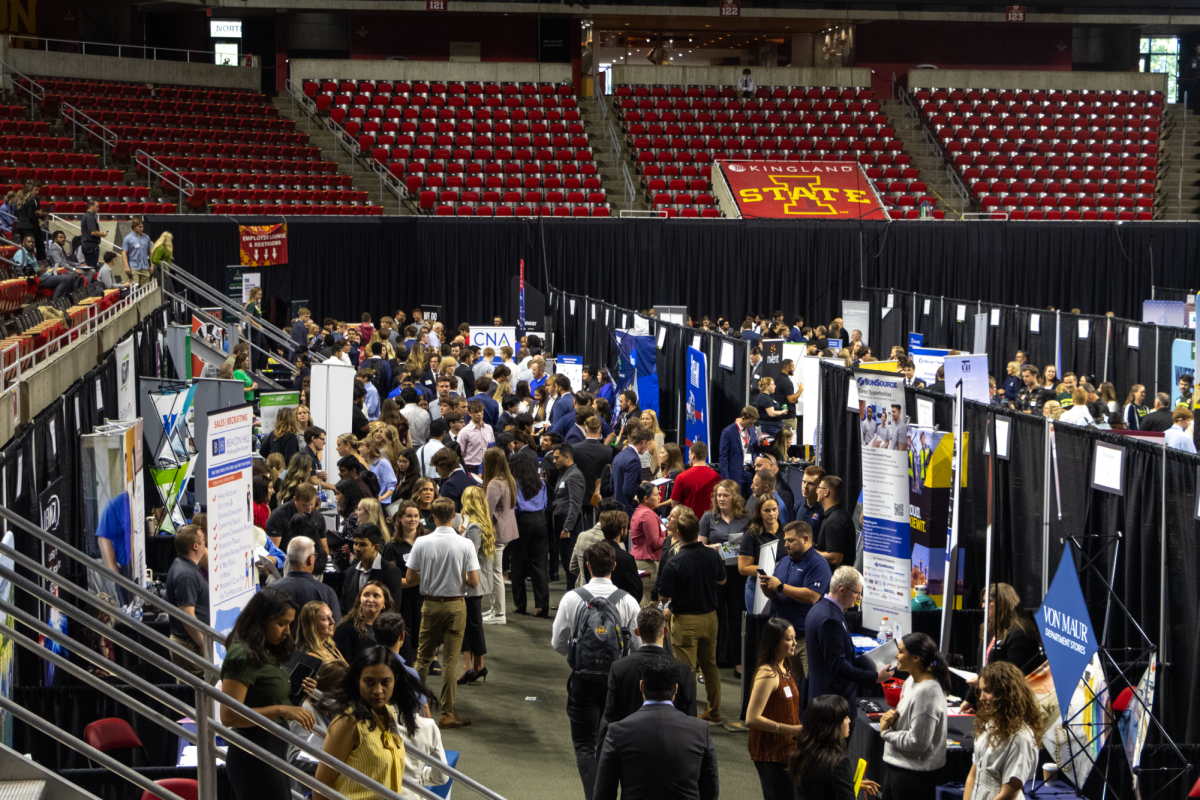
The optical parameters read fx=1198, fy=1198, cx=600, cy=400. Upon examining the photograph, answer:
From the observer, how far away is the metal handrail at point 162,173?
21953mm

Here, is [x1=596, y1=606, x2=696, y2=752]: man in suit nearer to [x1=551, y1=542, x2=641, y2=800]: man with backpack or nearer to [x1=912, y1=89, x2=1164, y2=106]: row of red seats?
[x1=551, y1=542, x2=641, y2=800]: man with backpack

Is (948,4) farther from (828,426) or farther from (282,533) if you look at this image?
(282,533)

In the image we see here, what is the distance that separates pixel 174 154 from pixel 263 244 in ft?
14.8

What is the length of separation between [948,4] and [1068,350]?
17.3 meters

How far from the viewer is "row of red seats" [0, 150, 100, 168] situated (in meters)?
20.9

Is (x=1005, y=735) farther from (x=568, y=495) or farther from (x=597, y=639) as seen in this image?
(x=568, y=495)

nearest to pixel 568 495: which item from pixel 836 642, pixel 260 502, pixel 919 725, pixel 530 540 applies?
pixel 530 540

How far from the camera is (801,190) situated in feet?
83.3

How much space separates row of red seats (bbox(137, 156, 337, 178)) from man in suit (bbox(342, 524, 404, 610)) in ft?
58.2

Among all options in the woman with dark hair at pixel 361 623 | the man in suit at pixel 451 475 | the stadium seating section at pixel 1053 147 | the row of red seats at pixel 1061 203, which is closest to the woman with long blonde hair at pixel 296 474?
the man in suit at pixel 451 475

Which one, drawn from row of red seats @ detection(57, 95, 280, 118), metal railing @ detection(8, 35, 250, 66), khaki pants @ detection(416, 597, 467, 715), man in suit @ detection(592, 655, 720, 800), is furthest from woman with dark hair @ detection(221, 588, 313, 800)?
metal railing @ detection(8, 35, 250, 66)

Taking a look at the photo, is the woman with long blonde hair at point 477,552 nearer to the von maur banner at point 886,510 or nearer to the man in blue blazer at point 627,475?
the man in blue blazer at point 627,475

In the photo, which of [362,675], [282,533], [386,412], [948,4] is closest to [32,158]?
[386,412]

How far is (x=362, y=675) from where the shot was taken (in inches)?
163
